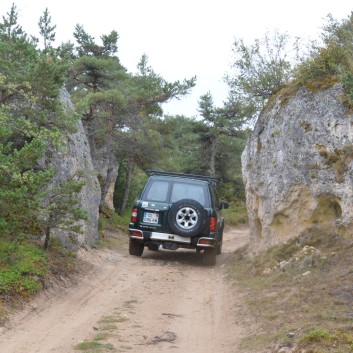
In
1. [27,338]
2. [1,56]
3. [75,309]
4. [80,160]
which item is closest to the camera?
[27,338]

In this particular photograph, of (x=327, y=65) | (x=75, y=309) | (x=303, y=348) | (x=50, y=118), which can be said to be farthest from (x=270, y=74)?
(x=303, y=348)

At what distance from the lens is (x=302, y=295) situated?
25.3 feet

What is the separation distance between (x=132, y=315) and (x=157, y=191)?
6.45 m

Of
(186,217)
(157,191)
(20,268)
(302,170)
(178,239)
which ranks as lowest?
(20,268)

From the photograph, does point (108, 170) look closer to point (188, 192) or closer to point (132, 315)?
point (188, 192)

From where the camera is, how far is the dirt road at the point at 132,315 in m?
6.12

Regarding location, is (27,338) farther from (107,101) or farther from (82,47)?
(82,47)

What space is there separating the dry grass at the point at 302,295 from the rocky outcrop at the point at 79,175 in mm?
3916

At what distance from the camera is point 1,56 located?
10492 millimetres

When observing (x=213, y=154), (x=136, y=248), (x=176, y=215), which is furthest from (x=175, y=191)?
(x=213, y=154)

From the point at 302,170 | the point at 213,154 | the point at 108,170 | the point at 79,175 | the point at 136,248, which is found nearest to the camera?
the point at 302,170

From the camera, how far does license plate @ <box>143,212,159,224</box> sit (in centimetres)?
1320

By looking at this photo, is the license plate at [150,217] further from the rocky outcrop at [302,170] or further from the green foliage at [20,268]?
the green foliage at [20,268]

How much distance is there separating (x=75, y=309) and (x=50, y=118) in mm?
4828
